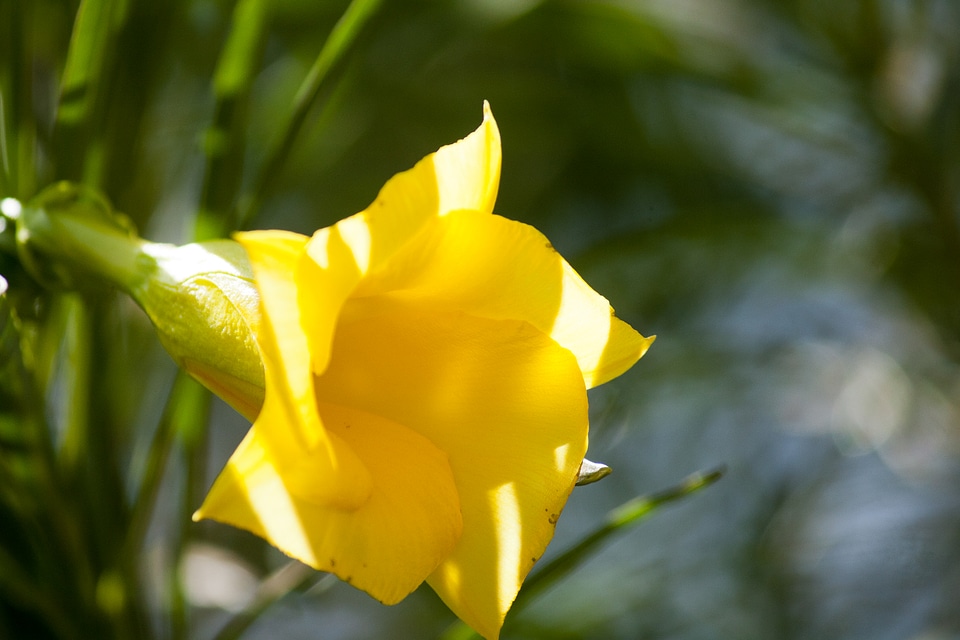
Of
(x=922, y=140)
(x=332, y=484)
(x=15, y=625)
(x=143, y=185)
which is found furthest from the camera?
(x=922, y=140)

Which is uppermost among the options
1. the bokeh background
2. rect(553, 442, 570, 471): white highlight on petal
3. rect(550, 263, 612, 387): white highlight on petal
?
rect(550, 263, 612, 387): white highlight on petal

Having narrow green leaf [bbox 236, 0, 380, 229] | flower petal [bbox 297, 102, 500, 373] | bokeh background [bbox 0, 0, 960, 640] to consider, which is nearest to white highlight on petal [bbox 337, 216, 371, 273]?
flower petal [bbox 297, 102, 500, 373]

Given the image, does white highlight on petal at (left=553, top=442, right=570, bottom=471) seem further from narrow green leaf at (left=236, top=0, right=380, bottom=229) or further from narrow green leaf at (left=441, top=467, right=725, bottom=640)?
narrow green leaf at (left=236, top=0, right=380, bottom=229)

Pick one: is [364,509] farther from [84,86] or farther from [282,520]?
[84,86]

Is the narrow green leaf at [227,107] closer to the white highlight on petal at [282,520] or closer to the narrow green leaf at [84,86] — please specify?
the narrow green leaf at [84,86]

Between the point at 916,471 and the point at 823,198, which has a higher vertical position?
the point at 823,198

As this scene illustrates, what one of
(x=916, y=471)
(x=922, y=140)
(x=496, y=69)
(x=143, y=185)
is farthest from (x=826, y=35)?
(x=143, y=185)

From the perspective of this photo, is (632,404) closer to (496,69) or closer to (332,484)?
(496,69)
